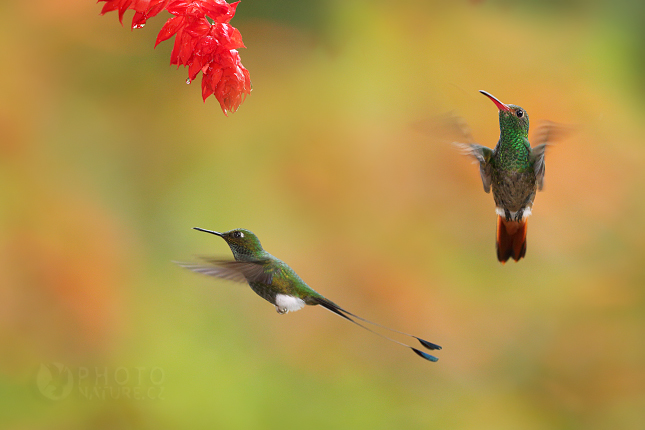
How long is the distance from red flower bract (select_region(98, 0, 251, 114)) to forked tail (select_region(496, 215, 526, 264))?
0.57 metres

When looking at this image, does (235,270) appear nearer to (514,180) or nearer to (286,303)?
(286,303)

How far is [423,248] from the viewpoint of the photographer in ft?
7.54

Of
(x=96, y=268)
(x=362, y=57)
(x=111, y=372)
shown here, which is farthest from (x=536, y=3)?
(x=111, y=372)

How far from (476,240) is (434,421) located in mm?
748

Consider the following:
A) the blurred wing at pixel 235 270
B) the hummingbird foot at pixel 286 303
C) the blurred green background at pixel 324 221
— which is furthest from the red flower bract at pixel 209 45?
the blurred green background at pixel 324 221

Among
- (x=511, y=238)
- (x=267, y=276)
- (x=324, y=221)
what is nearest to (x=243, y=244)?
(x=267, y=276)

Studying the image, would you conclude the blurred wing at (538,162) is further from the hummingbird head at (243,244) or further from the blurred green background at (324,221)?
the blurred green background at (324,221)

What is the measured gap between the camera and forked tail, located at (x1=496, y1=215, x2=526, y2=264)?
1055 mm

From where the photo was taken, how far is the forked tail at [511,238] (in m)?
1.05

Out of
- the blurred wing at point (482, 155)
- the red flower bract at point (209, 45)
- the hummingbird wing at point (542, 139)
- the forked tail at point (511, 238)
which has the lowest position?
the forked tail at point (511, 238)

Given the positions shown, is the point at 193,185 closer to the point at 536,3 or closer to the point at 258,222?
the point at 258,222

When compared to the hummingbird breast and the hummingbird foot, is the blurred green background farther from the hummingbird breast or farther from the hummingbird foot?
the hummingbird foot

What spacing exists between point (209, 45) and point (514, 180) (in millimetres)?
614

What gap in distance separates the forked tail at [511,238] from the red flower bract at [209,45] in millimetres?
567
